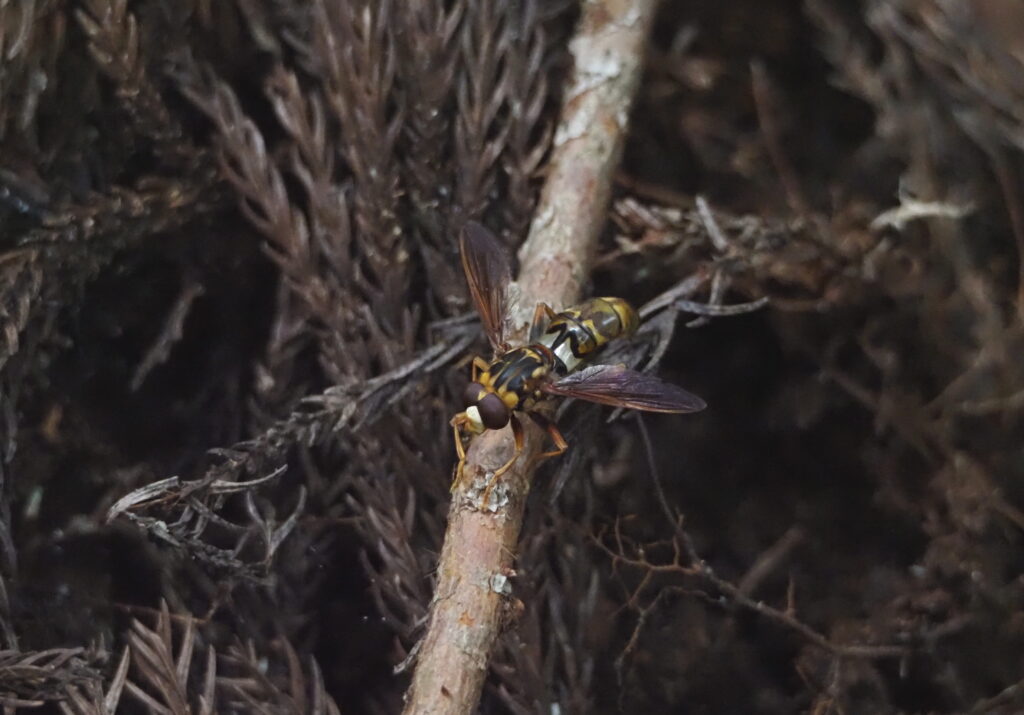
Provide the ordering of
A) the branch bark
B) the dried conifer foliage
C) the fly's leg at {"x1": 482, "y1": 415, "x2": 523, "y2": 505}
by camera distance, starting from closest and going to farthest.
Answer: the branch bark
the fly's leg at {"x1": 482, "y1": 415, "x2": 523, "y2": 505}
the dried conifer foliage

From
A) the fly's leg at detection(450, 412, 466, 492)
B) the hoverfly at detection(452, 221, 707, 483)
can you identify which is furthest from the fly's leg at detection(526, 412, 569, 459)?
the fly's leg at detection(450, 412, 466, 492)

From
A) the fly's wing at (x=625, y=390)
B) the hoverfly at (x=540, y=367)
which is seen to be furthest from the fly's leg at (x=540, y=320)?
the fly's wing at (x=625, y=390)

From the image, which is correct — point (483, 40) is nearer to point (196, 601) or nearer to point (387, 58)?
point (387, 58)

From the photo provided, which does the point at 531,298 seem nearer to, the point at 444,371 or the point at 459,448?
the point at 444,371

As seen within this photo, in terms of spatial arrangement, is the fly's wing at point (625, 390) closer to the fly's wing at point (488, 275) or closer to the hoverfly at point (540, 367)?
the hoverfly at point (540, 367)

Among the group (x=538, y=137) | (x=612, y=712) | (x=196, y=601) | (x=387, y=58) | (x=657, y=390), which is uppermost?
(x=387, y=58)

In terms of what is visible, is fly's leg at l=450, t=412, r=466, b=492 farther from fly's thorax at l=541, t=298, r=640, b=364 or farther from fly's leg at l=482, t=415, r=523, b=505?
fly's thorax at l=541, t=298, r=640, b=364

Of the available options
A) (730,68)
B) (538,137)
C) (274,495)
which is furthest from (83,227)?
(730,68)
